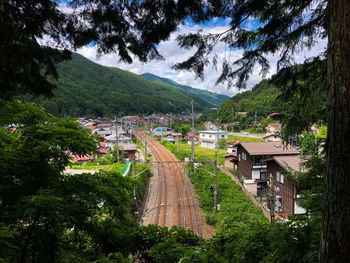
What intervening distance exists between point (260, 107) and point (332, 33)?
5971 centimetres

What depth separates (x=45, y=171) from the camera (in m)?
2.16

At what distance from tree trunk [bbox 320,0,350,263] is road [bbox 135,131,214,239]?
10.1 metres

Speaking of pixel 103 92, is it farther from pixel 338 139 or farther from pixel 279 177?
pixel 338 139

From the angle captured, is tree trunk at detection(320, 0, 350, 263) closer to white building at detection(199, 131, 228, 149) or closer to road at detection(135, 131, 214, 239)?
road at detection(135, 131, 214, 239)

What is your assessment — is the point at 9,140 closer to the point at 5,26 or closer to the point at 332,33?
the point at 5,26

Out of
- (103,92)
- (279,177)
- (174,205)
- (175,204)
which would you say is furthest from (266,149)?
(103,92)

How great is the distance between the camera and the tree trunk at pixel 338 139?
1278mm

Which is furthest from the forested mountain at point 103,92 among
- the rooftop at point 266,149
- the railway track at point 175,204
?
the rooftop at point 266,149

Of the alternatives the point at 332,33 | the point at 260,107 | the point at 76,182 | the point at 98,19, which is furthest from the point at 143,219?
the point at 260,107

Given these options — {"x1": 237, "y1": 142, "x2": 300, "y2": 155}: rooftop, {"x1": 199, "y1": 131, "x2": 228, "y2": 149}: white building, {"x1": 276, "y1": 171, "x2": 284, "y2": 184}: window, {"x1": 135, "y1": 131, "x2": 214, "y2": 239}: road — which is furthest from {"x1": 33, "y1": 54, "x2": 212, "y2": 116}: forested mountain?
{"x1": 276, "y1": 171, "x2": 284, "y2": 184}: window

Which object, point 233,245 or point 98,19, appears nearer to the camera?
point 98,19

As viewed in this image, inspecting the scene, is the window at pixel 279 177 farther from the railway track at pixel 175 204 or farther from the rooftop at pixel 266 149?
the railway track at pixel 175 204

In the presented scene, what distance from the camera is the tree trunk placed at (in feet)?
4.19

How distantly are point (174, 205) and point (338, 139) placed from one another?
13868mm
